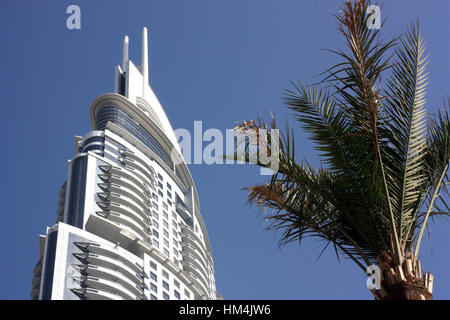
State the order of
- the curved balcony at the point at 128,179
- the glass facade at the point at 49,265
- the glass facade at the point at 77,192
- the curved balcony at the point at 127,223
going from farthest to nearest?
the curved balcony at the point at 128,179, the curved balcony at the point at 127,223, the glass facade at the point at 77,192, the glass facade at the point at 49,265

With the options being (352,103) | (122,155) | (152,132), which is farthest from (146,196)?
(352,103)

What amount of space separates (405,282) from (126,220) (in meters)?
88.4

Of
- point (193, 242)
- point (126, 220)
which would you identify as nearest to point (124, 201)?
point (126, 220)

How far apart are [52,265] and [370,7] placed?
73968 mm

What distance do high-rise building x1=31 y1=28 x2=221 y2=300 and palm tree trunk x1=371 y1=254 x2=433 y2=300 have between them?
7030 centimetres

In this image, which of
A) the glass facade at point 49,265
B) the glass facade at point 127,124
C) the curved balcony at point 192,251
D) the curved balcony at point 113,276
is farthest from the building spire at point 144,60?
the curved balcony at point 113,276

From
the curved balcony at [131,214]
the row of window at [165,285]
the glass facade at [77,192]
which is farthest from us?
the curved balcony at [131,214]

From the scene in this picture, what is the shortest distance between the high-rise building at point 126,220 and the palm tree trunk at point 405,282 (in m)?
70.3

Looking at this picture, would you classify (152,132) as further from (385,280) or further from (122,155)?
(385,280)

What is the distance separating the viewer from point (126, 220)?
93688 millimetres

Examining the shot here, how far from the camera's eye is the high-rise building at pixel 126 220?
79688 millimetres
